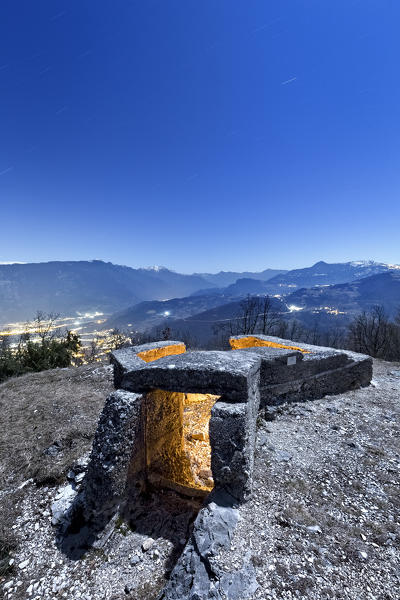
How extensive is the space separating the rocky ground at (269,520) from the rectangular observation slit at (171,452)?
0.51m

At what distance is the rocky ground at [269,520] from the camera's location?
3.93 m

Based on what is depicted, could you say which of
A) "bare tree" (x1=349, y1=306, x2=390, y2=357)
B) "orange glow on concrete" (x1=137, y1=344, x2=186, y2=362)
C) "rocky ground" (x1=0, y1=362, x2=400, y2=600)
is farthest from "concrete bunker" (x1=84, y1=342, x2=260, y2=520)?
"bare tree" (x1=349, y1=306, x2=390, y2=357)

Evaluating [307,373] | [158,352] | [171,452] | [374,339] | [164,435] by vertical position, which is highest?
Answer: [158,352]

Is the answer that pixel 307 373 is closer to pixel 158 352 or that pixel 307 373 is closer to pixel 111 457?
pixel 158 352

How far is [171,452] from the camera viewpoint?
724 cm

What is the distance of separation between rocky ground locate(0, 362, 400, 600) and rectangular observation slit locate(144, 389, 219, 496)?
509mm

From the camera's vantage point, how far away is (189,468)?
7379 millimetres

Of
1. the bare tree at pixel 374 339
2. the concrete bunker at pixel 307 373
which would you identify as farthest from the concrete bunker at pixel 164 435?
the bare tree at pixel 374 339

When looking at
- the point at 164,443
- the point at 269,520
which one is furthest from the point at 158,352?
the point at 269,520

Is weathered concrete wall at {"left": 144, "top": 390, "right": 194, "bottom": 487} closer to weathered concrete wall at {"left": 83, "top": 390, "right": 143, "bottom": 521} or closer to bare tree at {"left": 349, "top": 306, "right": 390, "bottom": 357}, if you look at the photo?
weathered concrete wall at {"left": 83, "top": 390, "right": 143, "bottom": 521}

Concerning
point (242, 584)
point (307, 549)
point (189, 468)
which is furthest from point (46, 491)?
point (307, 549)

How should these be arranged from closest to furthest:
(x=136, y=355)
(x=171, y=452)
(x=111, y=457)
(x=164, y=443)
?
1. (x=111, y=457)
2. (x=164, y=443)
3. (x=171, y=452)
4. (x=136, y=355)

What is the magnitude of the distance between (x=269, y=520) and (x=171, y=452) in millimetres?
3340

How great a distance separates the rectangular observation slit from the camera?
6.41 meters
